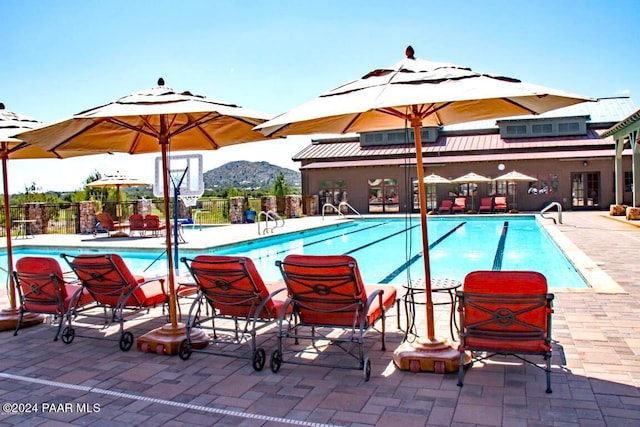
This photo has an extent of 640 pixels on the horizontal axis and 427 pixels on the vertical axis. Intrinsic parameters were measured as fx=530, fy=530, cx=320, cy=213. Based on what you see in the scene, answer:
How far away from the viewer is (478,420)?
118 inches

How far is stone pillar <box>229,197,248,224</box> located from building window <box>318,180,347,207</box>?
628cm

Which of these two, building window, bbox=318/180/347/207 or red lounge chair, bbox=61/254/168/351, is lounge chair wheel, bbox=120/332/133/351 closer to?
red lounge chair, bbox=61/254/168/351

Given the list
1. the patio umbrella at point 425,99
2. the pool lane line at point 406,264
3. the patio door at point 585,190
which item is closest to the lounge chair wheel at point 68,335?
the patio umbrella at point 425,99

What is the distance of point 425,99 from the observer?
Result: 3.35 metres

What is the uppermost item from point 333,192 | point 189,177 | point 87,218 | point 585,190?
point 189,177

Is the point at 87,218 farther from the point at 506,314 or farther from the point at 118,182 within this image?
the point at 506,314

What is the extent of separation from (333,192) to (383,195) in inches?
108

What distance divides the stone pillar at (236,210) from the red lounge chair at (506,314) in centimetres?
2024

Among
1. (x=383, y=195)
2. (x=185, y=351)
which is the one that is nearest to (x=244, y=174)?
(x=383, y=195)

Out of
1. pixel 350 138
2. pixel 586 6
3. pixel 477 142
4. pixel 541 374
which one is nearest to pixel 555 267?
pixel 586 6

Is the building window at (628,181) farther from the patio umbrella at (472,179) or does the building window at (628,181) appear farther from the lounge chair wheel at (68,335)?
the lounge chair wheel at (68,335)

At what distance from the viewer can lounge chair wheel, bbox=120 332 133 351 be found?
15.3 ft

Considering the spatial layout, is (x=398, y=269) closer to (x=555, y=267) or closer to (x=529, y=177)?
(x=555, y=267)

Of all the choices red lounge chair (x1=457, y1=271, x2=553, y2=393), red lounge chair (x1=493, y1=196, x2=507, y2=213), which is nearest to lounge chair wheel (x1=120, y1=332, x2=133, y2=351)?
red lounge chair (x1=457, y1=271, x2=553, y2=393)
